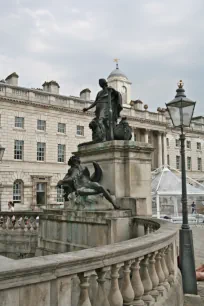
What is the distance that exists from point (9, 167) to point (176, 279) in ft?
106

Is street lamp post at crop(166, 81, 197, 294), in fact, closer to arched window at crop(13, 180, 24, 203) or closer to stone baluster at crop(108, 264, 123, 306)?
stone baluster at crop(108, 264, 123, 306)

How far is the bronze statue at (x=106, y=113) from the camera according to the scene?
958 centimetres

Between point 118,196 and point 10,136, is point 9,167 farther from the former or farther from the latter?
point 118,196

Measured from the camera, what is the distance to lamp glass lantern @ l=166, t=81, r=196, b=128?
6594 mm

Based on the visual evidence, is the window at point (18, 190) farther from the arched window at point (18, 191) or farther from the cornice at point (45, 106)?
the cornice at point (45, 106)

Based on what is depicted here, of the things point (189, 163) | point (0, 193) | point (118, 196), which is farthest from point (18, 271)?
point (189, 163)

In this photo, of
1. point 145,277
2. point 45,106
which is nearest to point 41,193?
point 45,106

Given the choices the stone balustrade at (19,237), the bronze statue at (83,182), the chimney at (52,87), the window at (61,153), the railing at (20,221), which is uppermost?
the chimney at (52,87)

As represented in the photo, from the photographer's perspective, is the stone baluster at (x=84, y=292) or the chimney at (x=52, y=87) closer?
the stone baluster at (x=84, y=292)

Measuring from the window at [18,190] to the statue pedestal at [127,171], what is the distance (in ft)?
93.1

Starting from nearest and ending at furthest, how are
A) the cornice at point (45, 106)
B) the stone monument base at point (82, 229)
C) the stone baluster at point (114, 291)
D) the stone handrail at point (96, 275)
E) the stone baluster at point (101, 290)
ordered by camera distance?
the stone handrail at point (96, 275) → the stone baluster at point (101, 290) → the stone baluster at point (114, 291) → the stone monument base at point (82, 229) → the cornice at point (45, 106)

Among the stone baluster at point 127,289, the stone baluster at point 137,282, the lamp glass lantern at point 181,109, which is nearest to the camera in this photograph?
the stone baluster at point 127,289

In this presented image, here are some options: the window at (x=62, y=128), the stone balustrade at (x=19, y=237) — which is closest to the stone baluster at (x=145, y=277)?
the stone balustrade at (x=19, y=237)

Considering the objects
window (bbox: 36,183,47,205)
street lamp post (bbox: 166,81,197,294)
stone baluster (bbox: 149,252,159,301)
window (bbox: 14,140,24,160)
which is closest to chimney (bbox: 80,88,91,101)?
window (bbox: 14,140,24,160)
